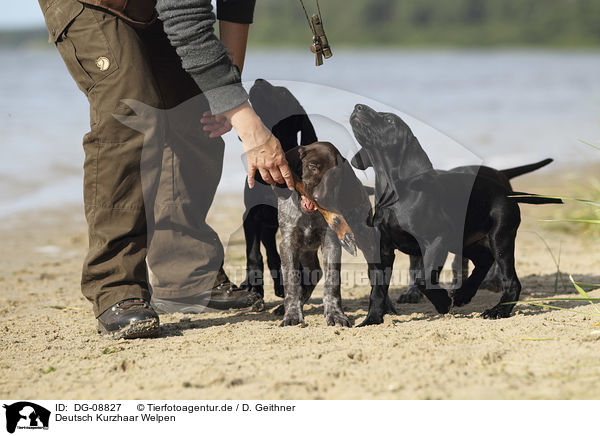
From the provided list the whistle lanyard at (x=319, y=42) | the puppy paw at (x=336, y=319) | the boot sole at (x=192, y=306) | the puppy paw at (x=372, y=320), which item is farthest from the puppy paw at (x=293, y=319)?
the whistle lanyard at (x=319, y=42)

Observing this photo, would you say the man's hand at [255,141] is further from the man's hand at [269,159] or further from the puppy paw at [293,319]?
the puppy paw at [293,319]

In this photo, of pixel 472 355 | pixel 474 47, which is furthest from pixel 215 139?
pixel 474 47

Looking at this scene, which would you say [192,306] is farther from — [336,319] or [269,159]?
[269,159]

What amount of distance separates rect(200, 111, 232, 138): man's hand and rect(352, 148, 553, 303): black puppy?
691 millimetres

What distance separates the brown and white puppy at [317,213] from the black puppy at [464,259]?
0.36ft

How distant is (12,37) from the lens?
97.9 metres

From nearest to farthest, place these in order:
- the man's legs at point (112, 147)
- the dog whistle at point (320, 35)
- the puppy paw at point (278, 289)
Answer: the dog whistle at point (320, 35) < the man's legs at point (112, 147) < the puppy paw at point (278, 289)

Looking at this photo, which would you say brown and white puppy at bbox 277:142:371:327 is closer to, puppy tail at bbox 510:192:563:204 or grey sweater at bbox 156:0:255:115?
grey sweater at bbox 156:0:255:115

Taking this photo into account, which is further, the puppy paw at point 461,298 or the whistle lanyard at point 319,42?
the puppy paw at point 461,298

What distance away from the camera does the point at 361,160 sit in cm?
321

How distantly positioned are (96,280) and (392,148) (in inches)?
59.4

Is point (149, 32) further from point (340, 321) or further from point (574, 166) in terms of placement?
point (574, 166)
